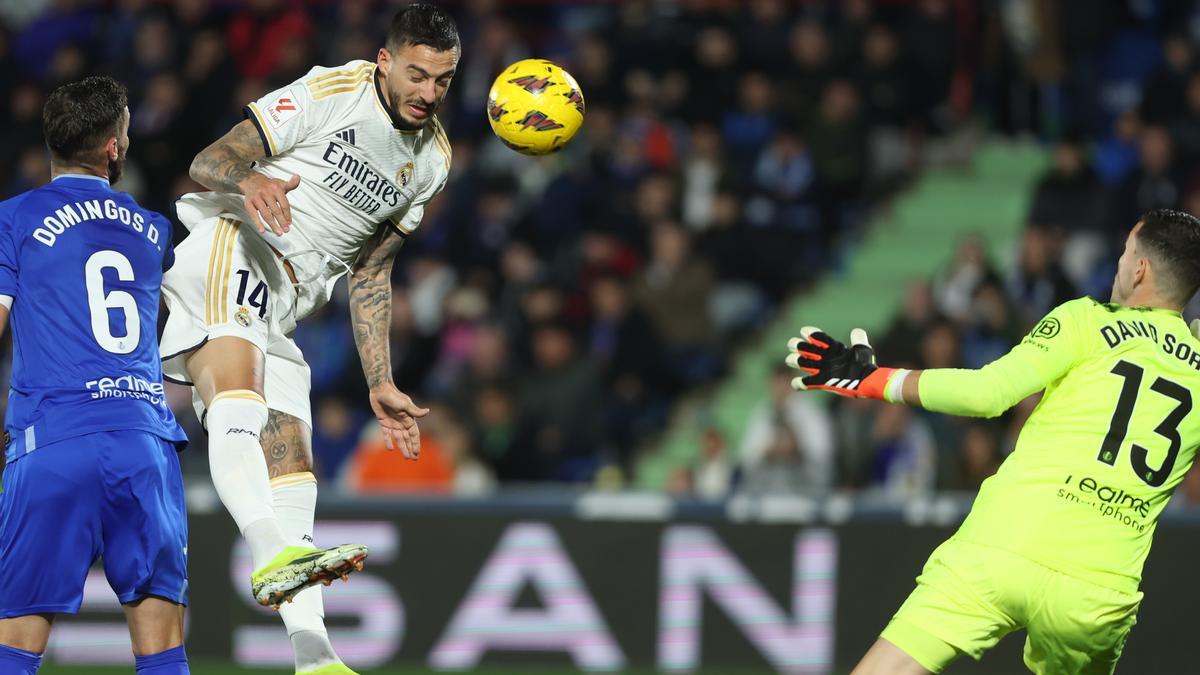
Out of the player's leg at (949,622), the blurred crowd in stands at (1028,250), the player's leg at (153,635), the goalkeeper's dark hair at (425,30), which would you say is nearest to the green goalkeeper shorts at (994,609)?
the player's leg at (949,622)

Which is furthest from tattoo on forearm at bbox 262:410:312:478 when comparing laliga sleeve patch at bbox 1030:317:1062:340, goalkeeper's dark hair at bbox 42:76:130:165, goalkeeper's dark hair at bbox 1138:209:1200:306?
goalkeeper's dark hair at bbox 1138:209:1200:306

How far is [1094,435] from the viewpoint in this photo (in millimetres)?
5344

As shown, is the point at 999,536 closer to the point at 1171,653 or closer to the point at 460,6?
the point at 1171,653

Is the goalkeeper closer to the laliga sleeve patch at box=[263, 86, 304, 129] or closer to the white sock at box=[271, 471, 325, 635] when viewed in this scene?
the white sock at box=[271, 471, 325, 635]

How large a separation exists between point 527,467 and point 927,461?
280 cm

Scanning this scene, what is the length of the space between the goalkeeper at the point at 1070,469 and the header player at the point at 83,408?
223cm

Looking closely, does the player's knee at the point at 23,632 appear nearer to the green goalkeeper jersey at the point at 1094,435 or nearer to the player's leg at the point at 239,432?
the player's leg at the point at 239,432

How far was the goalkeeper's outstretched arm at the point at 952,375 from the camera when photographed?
17.2 ft

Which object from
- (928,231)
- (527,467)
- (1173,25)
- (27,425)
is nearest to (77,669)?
(527,467)

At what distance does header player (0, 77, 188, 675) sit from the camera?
5.19 meters

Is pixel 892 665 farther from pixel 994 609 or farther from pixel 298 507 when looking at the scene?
pixel 298 507

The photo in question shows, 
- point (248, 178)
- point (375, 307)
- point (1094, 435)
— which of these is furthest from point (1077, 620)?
point (248, 178)

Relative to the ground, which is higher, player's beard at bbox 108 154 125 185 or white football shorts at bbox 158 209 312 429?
player's beard at bbox 108 154 125 185

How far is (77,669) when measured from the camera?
9.84 metres
